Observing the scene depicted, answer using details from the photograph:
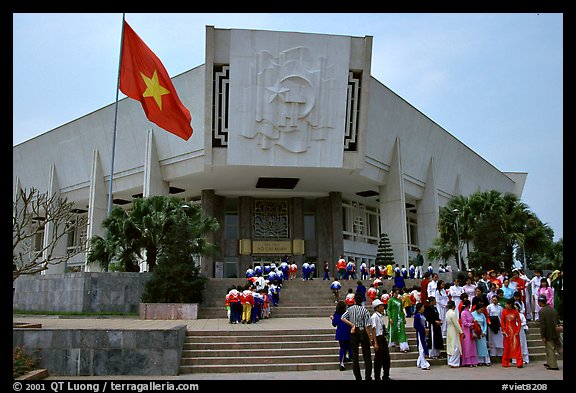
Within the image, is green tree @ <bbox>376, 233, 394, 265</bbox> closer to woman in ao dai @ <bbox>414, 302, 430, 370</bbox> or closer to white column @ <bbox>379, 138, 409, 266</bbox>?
white column @ <bbox>379, 138, 409, 266</bbox>

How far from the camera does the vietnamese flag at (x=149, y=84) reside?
1830cm

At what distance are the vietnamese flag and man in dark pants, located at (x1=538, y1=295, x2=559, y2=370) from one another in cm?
1435

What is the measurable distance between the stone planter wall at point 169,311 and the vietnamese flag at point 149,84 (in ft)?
22.7

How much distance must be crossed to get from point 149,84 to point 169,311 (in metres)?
8.42

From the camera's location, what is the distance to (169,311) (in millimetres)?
17547

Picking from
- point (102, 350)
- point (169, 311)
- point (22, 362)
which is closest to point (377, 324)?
point (102, 350)

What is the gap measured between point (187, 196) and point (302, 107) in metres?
13.3

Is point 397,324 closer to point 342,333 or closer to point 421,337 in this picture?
point 421,337

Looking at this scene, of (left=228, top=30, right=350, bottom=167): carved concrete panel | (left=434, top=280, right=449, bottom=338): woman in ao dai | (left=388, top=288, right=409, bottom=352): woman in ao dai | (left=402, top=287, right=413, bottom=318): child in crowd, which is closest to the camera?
(left=388, top=288, right=409, bottom=352): woman in ao dai

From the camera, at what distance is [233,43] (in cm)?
2653

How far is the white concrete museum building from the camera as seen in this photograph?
2698 centimetres

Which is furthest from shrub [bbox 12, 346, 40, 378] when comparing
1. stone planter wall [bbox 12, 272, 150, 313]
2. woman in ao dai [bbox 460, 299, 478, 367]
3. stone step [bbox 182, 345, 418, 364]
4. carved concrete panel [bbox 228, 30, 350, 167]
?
carved concrete panel [bbox 228, 30, 350, 167]
